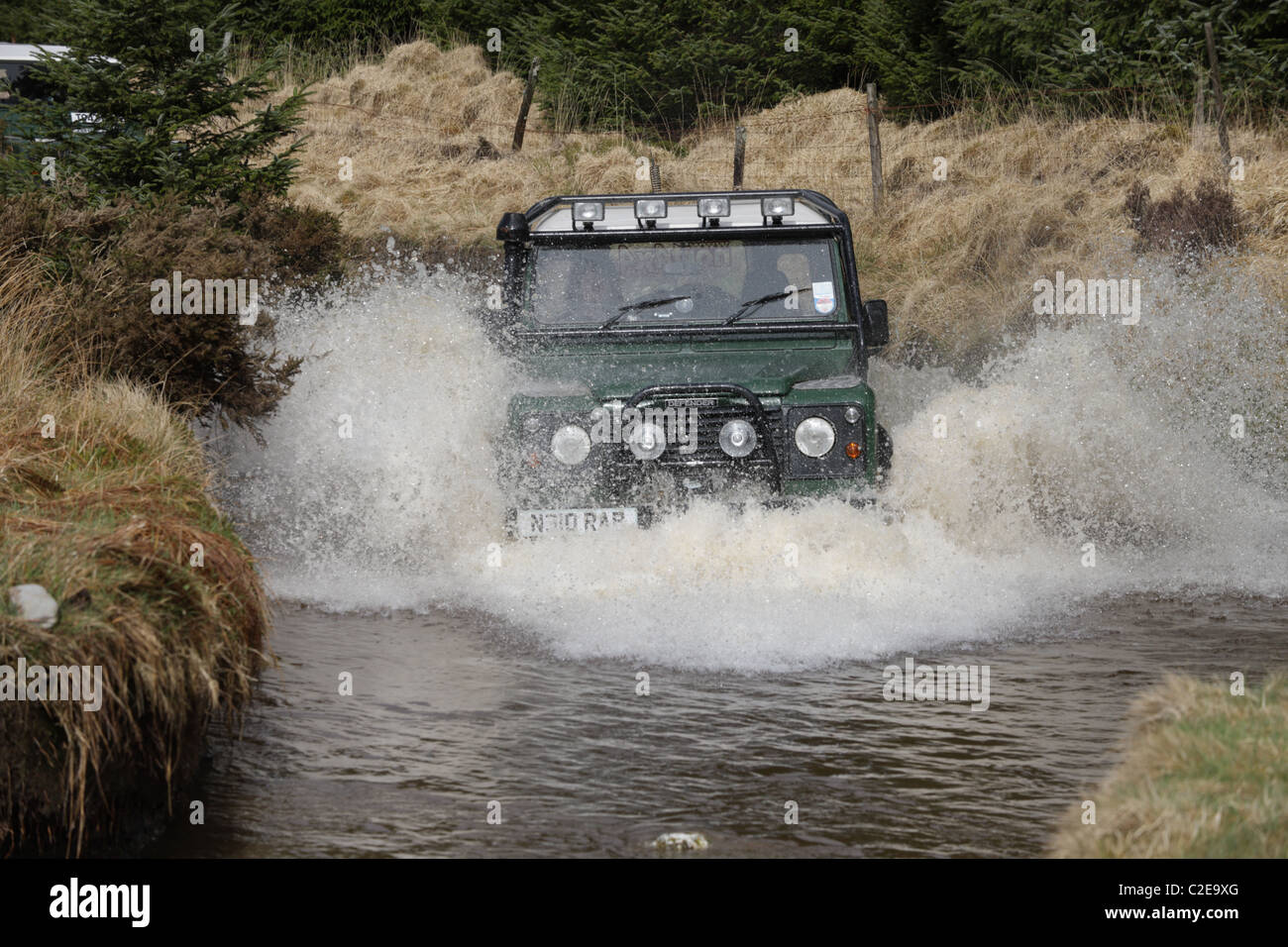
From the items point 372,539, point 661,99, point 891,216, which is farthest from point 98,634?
point 661,99

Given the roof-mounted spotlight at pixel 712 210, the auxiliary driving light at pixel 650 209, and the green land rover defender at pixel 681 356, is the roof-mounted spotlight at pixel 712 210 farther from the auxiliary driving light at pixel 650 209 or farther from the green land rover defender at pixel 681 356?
the auxiliary driving light at pixel 650 209

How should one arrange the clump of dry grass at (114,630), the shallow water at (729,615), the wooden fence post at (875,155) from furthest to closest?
the wooden fence post at (875,155), the shallow water at (729,615), the clump of dry grass at (114,630)

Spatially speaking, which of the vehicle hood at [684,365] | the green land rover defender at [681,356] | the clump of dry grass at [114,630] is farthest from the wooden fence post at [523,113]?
the clump of dry grass at [114,630]

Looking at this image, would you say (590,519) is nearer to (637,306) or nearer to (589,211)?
(637,306)

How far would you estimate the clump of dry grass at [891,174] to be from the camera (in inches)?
632

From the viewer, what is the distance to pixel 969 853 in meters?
4.16

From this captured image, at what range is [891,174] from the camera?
64.5 ft

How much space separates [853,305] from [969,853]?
4469mm

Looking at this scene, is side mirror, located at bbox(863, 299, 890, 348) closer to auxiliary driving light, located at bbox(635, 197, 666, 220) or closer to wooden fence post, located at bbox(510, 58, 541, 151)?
auxiliary driving light, located at bbox(635, 197, 666, 220)

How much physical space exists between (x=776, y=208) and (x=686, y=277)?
2.13 ft

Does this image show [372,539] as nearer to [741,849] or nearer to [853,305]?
[853,305]

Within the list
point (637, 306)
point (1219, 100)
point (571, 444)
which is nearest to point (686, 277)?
point (637, 306)

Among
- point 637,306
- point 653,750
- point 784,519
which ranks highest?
point 637,306

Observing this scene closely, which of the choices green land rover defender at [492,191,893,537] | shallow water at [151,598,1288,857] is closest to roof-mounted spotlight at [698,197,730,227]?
green land rover defender at [492,191,893,537]
